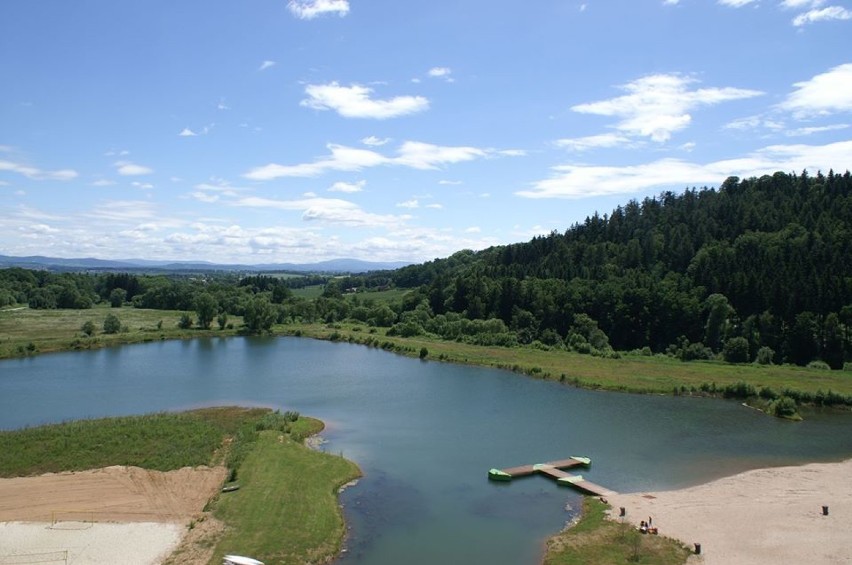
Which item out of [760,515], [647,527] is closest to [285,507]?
[647,527]

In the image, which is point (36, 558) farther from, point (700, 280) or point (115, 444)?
point (700, 280)

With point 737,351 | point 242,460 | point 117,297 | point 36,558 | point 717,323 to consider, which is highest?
point 717,323

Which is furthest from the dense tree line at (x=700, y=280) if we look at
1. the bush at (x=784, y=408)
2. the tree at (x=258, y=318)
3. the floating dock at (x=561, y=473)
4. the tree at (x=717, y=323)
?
the floating dock at (x=561, y=473)

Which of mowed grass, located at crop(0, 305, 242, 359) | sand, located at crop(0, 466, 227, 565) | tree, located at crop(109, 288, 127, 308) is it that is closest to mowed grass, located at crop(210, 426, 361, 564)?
sand, located at crop(0, 466, 227, 565)

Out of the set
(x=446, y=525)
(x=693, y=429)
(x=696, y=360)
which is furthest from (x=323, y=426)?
(x=696, y=360)

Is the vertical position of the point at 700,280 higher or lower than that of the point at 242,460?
higher

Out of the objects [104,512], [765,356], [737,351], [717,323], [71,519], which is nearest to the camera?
[71,519]

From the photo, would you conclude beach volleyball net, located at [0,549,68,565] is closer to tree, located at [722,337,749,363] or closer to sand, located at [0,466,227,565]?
sand, located at [0,466,227,565]
